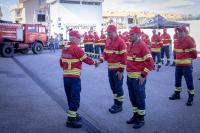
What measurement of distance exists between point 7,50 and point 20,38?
166cm

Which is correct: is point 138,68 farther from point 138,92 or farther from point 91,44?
Result: point 91,44

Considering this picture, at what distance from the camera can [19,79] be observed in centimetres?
1348

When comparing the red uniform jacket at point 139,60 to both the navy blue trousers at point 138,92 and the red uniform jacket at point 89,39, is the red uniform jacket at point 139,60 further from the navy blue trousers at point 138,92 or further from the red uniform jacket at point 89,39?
the red uniform jacket at point 89,39

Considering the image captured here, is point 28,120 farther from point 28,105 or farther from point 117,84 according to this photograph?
point 117,84

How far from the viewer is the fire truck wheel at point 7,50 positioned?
2450 cm

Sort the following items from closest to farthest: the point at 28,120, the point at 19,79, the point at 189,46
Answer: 1. the point at 28,120
2. the point at 189,46
3. the point at 19,79

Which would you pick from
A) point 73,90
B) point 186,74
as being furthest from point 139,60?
point 186,74

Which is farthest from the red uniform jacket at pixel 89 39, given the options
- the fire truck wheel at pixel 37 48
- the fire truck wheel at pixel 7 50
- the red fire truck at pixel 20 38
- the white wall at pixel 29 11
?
the white wall at pixel 29 11

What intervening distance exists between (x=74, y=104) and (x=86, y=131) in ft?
2.12

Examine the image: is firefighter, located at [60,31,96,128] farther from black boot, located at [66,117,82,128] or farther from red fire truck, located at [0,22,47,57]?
red fire truck, located at [0,22,47,57]

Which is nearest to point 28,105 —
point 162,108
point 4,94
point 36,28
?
point 4,94

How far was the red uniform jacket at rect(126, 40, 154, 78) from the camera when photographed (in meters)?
6.41

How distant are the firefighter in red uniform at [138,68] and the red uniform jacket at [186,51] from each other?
7.44 feet

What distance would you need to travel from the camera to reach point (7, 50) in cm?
2492
